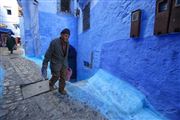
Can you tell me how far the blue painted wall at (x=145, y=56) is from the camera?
2619 mm

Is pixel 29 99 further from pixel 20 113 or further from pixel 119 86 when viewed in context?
pixel 119 86

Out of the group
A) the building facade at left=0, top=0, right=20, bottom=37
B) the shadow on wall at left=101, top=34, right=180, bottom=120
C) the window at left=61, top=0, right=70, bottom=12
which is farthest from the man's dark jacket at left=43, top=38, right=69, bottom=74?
the building facade at left=0, top=0, right=20, bottom=37

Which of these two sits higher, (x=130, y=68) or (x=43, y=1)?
(x=43, y=1)

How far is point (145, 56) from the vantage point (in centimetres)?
325

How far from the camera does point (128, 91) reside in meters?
3.76

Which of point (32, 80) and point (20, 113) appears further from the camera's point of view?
point (32, 80)

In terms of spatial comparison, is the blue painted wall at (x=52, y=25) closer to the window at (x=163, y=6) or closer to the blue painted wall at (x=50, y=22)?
the blue painted wall at (x=50, y=22)

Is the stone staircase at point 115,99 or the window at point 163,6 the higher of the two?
the window at point 163,6

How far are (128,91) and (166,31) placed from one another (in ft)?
5.86

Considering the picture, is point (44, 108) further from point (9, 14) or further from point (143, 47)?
point (9, 14)

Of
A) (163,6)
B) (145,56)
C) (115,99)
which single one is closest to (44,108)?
(115,99)

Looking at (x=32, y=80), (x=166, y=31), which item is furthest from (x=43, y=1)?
(x=166, y=31)

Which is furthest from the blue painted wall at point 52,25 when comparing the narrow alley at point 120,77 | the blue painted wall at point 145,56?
the blue painted wall at point 145,56

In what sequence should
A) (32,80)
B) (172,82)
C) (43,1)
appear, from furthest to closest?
(43,1) < (32,80) < (172,82)
